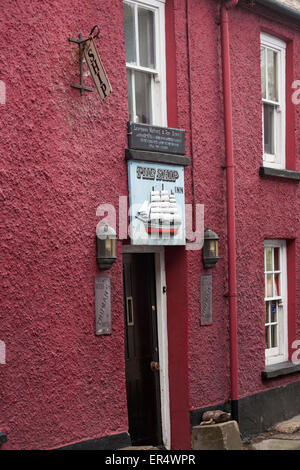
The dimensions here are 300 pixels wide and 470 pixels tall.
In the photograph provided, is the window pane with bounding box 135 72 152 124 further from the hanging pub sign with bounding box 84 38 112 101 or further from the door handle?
the door handle

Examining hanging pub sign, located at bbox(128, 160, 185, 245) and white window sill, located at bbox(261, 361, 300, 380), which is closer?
hanging pub sign, located at bbox(128, 160, 185, 245)

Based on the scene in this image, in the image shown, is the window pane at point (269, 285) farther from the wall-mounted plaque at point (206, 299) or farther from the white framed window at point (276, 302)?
the wall-mounted plaque at point (206, 299)

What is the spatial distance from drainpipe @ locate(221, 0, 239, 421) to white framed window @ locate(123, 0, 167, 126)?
96cm

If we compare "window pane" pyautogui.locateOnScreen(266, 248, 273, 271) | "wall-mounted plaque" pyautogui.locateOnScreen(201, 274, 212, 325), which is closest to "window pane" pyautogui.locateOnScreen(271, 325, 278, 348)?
"window pane" pyautogui.locateOnScreen(266, 248, 273, 271)

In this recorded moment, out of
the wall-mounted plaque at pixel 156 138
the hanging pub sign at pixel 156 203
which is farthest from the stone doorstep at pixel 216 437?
the wall-mounted plaque at pixel 156 138

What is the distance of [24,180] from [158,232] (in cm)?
192

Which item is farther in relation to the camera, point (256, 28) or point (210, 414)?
point (256, 28)

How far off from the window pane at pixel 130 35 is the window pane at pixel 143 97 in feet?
0.65

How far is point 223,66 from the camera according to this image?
9023mm

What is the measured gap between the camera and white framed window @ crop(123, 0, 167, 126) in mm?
8086

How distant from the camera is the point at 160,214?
25.9 ft

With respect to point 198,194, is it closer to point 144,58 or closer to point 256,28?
point 144,58

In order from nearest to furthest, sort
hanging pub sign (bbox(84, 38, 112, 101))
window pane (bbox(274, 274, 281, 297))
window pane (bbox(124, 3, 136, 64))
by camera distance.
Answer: hanging pub sign (bbox(84, 38, 112, 101)) → window pane (bbox(124, 3, 136, 64)) → window pane (bbox(274, 274, 281, 297))

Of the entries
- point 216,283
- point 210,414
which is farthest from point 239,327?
point 210,414
